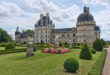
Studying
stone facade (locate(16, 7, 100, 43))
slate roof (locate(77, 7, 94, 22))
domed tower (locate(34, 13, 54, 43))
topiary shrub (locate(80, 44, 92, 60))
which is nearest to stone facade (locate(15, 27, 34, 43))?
domed tower (locate(34, 13, 54, 43))

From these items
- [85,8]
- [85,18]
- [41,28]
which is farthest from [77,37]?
[41,28]

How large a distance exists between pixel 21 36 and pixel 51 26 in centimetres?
2568

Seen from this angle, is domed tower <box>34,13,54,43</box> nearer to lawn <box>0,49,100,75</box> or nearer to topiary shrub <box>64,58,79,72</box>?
lawn <box>0,49,100,75</box>

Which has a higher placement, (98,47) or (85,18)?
(85,18)

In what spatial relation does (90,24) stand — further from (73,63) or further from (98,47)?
(73,63)

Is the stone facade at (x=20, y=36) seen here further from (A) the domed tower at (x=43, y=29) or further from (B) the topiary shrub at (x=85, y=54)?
(B) the topiary shrub at (x=85, y=54)

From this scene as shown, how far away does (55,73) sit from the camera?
7230mm

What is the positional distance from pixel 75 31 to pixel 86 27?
735 cm

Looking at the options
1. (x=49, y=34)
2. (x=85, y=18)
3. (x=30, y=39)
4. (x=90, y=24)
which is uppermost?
(x=85, y=18)

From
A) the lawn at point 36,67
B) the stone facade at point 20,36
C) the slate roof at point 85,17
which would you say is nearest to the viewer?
the lawn at point 36,67

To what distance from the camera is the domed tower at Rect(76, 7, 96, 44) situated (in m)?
48.4

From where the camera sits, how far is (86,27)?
49.1 metres

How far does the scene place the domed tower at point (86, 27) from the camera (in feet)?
159

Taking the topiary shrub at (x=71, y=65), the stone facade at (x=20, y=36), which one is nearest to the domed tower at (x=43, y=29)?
the stone facade at (x=20, y=36)
